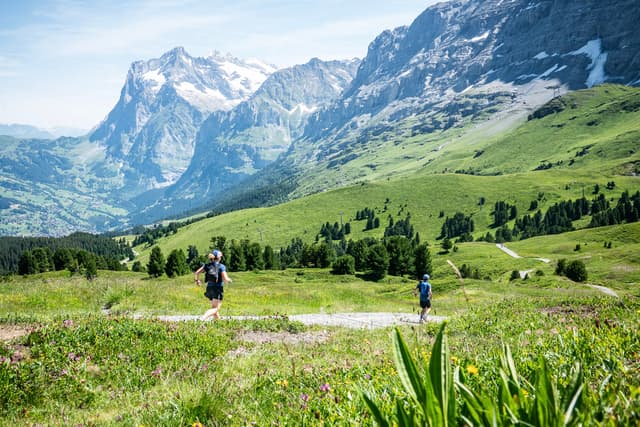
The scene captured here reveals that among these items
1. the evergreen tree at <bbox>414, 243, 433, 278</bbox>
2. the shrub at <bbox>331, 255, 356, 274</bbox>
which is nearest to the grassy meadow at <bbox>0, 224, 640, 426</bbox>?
the shrub at <bbox>331, 255, 356, 274</bbox>

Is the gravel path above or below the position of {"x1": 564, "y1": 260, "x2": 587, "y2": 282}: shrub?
above

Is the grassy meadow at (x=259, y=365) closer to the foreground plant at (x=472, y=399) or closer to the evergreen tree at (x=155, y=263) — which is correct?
the foreground plant at (x=472, y=399)

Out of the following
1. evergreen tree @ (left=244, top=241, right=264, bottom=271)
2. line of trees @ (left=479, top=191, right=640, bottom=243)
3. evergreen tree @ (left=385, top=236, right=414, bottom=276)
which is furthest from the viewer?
line of trees @ (left=479, top=191, right=640, bottom=243)

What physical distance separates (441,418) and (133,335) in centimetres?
1199

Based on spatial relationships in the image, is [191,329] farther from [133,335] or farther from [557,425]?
[557,425]

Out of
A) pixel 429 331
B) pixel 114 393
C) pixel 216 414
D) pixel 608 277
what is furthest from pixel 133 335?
pixel 608 277

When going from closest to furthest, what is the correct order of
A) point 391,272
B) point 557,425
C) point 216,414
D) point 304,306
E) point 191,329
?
point 557,425
point 216,414
point 191,329
point 304,306
point 391,272

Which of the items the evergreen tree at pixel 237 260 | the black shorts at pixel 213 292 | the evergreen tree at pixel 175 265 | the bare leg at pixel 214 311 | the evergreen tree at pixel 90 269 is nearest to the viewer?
the bare leg at pixel 214 311

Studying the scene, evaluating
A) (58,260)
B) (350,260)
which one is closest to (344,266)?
(350,260)

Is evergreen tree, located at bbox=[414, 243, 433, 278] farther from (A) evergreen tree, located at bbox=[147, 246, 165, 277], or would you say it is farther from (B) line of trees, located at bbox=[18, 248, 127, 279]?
(B) line of trees, located at bbox=[18, 248, 127, 279]

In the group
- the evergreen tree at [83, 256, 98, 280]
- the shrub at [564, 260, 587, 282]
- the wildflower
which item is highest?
the wildflower

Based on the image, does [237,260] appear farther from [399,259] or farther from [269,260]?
[399,259]

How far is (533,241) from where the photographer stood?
15950 centimetres

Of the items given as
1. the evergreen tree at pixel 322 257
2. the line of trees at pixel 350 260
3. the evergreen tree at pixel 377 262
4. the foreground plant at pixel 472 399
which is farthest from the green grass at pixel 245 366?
the evergreen tree at pixel 322 257
